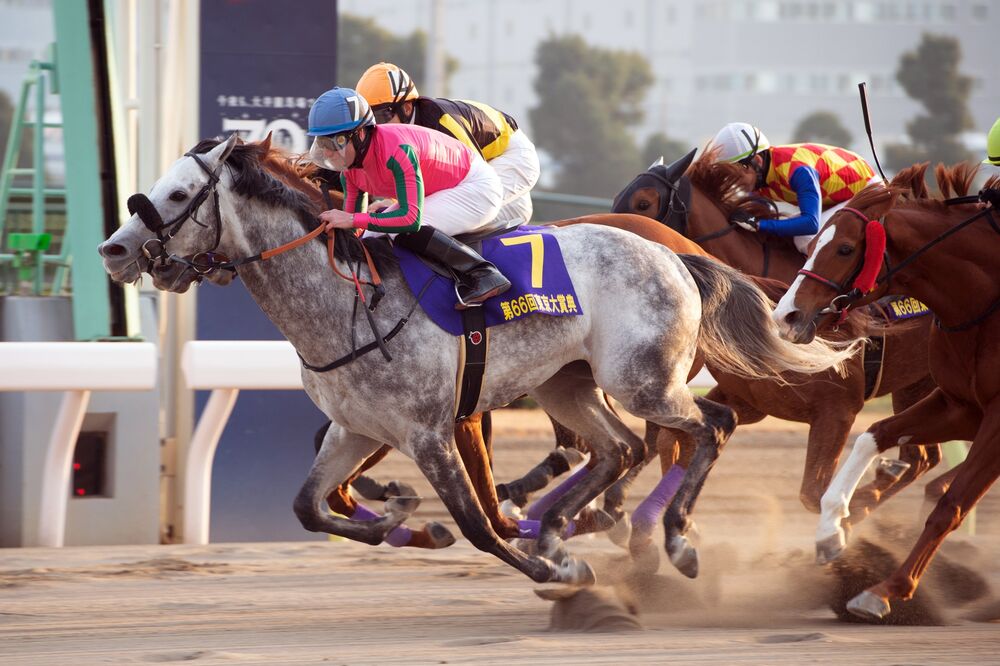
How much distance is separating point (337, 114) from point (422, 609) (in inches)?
70.1

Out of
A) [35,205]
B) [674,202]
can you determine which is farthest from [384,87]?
[35,205]

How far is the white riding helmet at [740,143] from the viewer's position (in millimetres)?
6074

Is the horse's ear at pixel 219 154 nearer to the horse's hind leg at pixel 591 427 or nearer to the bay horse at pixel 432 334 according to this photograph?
the bay horse at pixel 432 334

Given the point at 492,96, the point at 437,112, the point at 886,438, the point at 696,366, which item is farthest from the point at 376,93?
the point at 492,96

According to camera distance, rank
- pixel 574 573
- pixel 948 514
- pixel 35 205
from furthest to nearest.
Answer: pixel 35 205
pixel 574 573
pixel 948 514

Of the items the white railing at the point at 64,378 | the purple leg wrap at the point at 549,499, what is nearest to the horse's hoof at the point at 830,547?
the purple leg wrap at the point at 549,499

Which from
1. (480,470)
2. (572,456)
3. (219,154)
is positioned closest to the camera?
(219,154)

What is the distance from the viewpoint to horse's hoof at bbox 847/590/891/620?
4.38m

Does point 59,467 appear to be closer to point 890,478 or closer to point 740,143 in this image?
point 740,143

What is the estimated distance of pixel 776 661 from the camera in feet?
12.6

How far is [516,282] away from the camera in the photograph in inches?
177

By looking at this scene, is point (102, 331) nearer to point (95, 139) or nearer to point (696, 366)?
point (95, 139)

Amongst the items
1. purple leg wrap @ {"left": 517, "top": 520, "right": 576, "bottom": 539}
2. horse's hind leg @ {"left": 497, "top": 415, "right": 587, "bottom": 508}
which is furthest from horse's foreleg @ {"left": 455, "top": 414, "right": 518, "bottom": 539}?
horse's hind leg @ {"left": 497, "top": 415, "right": 587, "bottom": 508}

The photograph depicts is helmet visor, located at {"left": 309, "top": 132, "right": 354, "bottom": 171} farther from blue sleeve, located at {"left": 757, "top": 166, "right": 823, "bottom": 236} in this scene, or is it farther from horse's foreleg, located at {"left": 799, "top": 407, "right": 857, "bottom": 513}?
horse's foreleg, located at {"left": 799, "top": 407, "right": 857, "bottom": 513}
